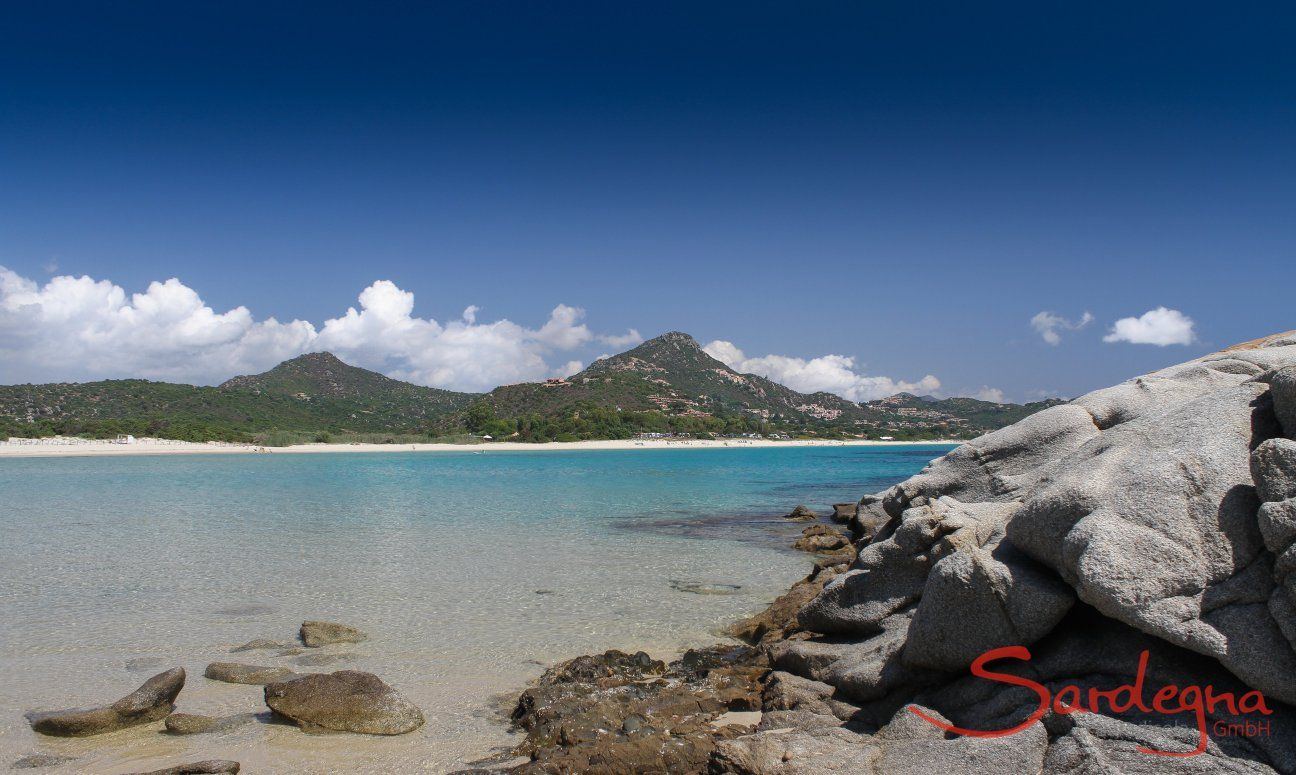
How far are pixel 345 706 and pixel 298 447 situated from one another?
103816 millimetres

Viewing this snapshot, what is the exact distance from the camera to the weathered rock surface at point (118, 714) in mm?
8445

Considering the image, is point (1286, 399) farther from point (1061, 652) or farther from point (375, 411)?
point (375, 411)

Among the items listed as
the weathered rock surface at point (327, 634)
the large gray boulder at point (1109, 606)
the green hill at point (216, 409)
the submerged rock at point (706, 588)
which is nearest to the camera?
the large gray boulder at point (1109, 606)

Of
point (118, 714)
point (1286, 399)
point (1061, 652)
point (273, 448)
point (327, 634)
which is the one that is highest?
point (1286, 399)

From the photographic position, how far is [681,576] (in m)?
17.8

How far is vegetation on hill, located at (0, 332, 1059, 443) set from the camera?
108 metres

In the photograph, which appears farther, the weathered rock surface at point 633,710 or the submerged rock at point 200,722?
the submerged rock at point 200,722

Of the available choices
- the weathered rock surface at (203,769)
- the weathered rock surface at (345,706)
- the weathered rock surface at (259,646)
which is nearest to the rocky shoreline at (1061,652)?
the weathered rock surface at (345,706)

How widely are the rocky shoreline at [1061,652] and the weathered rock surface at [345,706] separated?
59.5 inches

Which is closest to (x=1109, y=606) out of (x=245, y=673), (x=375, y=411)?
(x=245, y=673)

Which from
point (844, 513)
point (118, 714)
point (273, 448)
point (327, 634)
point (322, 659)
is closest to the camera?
point (118, 714)

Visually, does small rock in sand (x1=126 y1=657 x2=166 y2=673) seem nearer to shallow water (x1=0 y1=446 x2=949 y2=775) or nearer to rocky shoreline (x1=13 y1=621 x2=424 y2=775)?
shallow water (x1=0 y1=446 x2=949 y2=775)

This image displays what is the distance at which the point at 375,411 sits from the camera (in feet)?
522

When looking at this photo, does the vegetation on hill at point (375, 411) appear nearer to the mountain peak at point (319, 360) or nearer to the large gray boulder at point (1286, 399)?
the mountain peak at point (319, 360)
